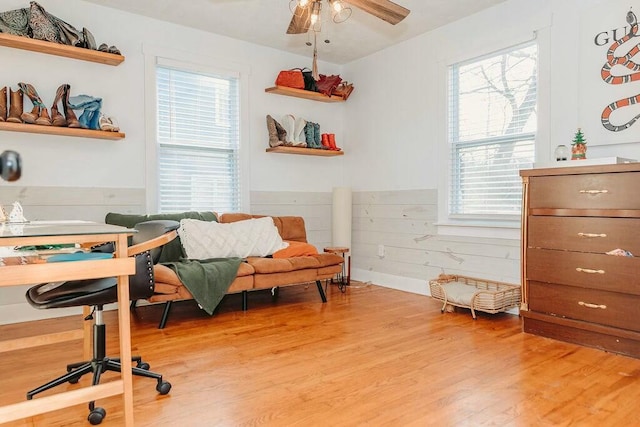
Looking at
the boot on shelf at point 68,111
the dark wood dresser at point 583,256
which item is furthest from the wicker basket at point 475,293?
the boot on shelf at point 68,111

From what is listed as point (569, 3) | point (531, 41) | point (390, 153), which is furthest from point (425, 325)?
point (569, 3)

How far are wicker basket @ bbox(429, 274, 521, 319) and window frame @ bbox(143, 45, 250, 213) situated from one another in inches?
83.7

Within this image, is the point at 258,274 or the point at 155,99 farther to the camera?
the point at 155,99

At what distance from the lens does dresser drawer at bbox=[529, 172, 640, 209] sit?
→ 257 centimetres

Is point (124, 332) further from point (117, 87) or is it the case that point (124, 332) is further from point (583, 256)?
point (117, 87)

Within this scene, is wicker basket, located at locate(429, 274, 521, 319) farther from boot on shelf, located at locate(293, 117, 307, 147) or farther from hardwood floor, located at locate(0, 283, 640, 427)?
boot on shelf, located at locate(293, 117, 307, 147)

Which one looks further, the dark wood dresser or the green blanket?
the green blanket

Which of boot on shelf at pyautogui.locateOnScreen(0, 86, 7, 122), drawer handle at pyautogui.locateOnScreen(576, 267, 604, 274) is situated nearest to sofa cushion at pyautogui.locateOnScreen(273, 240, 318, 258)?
drawer handle at pyautogui.locateOnScreen(576, 267, 604, 274)

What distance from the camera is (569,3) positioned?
3273mm

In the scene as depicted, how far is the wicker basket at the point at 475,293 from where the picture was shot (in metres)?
3.37

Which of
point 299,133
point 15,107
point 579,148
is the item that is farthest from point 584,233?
point 15,107

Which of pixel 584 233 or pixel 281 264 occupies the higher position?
pixel 584 233

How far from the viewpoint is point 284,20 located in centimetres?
406

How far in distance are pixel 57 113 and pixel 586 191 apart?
3.79 metres
